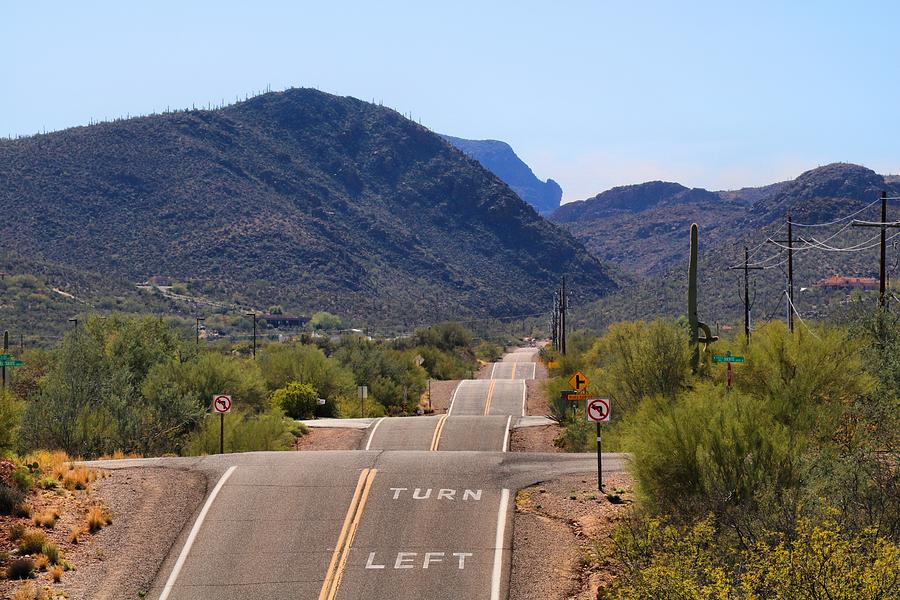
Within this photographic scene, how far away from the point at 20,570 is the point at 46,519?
2377 millimetres

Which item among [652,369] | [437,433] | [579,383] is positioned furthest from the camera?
[437,433]

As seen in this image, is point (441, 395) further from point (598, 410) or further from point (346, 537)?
point (346, 537)

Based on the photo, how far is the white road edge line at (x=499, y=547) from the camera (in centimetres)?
1672

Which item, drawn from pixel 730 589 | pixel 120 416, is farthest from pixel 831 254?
pixel 730 589

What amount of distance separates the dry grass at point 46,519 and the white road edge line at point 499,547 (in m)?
7.78

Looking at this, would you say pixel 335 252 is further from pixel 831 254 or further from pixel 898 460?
pixel 898 460

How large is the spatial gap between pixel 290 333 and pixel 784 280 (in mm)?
50957

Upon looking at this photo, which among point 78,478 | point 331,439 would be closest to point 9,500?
point 78,478

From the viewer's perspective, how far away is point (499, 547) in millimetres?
18672

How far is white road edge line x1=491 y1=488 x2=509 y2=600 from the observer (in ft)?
54.9

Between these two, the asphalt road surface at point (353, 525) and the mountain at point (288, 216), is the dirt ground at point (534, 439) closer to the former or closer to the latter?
the asphalt road surface at point (353, 525)

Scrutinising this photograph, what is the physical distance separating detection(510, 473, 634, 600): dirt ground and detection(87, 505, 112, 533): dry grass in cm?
739

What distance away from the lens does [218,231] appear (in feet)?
454

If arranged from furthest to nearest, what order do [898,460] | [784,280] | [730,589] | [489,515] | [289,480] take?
[784,280], [289,480], [489,515], [898,460], [730,589]
